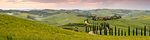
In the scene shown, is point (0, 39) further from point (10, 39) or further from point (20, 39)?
point (20, 39)

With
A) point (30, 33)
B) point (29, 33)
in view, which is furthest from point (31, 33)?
point (29, 33)

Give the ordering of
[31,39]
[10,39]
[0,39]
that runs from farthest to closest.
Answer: [31,39] < [10,39] < [0,39]

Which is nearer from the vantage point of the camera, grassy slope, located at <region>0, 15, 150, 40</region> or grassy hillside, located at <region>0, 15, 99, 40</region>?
grassy hillside, located at <region>0, 15, 99, 40</region>

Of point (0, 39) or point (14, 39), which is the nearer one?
point (0, 39)

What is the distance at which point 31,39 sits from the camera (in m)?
20.0

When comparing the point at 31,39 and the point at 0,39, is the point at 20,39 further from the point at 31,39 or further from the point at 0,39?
the point at 0,39

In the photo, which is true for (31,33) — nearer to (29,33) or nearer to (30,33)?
(30,33)

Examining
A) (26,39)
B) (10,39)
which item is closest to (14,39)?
(10,39)

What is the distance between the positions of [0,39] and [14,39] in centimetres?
198

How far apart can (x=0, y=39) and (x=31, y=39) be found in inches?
171

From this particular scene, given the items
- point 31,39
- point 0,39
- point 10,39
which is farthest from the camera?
point 31,39

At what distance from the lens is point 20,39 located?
1939cm

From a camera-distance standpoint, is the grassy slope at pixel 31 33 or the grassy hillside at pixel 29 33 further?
the grassy slope at pixel 31 33

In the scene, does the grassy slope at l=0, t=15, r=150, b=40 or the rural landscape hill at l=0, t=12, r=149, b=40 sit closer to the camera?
the rural landscape hill at l=0, t=12, r=149, b=40
